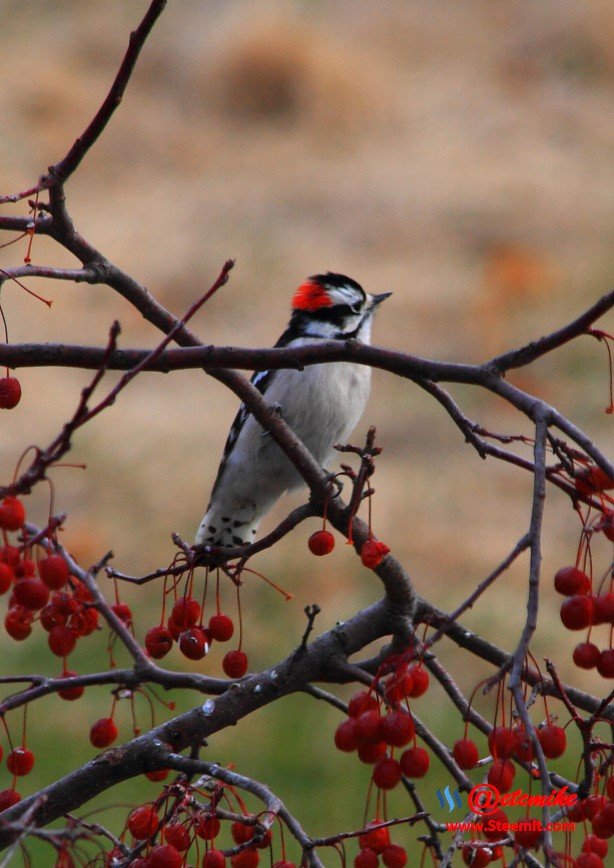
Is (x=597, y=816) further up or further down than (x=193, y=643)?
further down

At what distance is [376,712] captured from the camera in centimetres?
193

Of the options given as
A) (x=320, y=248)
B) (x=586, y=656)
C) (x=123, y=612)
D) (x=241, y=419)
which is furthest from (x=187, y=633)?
(x=320, y=248)

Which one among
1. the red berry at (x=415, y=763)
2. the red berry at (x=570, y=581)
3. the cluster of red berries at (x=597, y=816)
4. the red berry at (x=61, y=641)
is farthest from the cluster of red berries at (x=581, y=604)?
the red berry at (x=61, y=641)

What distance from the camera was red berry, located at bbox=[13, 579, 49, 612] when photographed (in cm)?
199

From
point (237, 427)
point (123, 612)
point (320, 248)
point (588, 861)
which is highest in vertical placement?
point (320, 248)

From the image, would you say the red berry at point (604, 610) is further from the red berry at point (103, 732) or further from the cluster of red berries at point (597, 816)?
the red berry at point (103, 732)

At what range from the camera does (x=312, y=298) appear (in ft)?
16.0

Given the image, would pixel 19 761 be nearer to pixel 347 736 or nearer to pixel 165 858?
pixel 165 858

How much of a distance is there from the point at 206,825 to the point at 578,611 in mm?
783

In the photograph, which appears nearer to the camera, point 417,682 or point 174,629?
point 417,682

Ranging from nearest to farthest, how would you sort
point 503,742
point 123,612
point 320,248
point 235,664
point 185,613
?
point 503,742 → point 185,613 → point 235,664 → point 123,612 → point 320,248

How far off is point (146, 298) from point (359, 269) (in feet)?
37.9

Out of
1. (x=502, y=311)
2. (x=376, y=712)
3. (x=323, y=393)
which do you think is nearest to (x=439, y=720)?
(x=323, y=393)

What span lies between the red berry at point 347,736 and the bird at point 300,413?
7.94 ft
